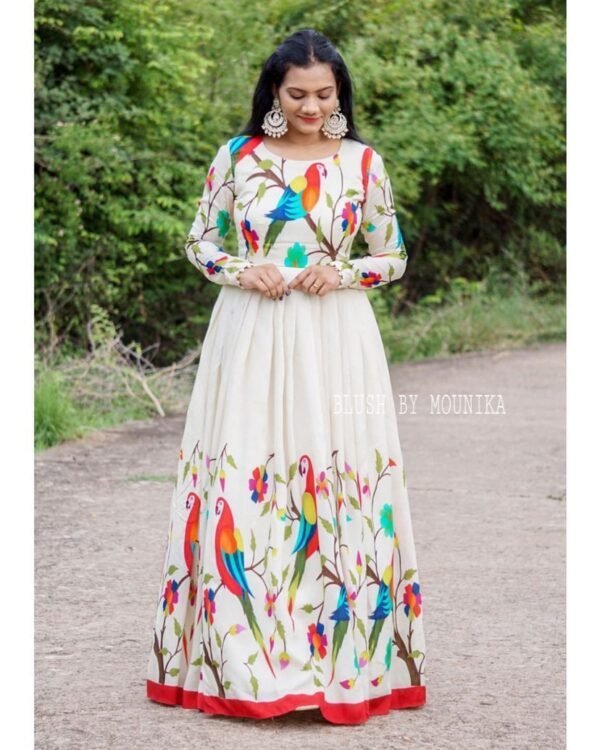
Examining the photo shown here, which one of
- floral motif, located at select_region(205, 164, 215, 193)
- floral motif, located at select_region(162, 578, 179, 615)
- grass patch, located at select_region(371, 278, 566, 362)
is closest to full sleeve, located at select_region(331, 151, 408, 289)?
floral motif, located at select_region(205, 164, 215, 193)

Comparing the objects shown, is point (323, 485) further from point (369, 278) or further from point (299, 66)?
point (299, 66)

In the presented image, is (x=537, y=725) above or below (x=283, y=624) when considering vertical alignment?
below

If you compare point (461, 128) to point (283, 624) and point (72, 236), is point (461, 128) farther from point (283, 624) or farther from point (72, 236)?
point (283, 624)

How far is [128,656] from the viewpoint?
4746 mm

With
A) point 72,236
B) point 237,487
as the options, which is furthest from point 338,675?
point 72,236

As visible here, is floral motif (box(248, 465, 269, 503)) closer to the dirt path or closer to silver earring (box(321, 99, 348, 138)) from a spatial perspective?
the dirt path

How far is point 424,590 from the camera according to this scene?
5.69m

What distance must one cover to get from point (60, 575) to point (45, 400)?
320 cm

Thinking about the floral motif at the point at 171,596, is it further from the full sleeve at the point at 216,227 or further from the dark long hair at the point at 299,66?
the dark long hair at the point at 299,66

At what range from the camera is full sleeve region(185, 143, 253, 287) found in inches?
160

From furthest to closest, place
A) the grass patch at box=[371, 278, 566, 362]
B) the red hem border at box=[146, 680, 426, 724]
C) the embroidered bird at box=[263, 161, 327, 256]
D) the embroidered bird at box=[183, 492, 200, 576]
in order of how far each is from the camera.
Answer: the grass patch at box=[371, 278, 566, 362] → the embroidered bird at box=[183, 492, 200, 576] → the embroidered bird at box=[263, 161, 327, 256] → the red hem border at box=[146, 680, 426, 724]

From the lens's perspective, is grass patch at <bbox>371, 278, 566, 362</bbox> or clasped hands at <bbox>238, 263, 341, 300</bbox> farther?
grass patch at <bbox>371, 278, 566, 362</bbox>

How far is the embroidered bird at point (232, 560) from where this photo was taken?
13.0 feet

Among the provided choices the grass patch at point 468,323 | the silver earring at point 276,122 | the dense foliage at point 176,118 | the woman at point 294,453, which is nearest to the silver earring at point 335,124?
the woman at point 294,453
